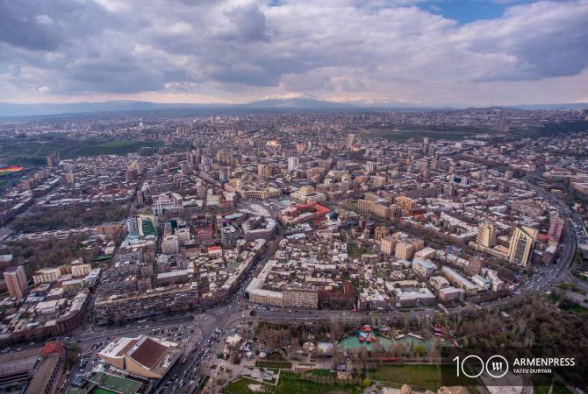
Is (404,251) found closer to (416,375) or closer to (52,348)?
(416,375)

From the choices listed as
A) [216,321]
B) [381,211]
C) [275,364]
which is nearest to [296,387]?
[275,364]

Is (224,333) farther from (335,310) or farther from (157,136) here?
(157,136)

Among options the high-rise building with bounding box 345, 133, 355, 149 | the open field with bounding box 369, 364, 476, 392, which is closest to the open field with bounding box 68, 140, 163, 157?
the high-rise building with bounding box 345, 133, 355, 149

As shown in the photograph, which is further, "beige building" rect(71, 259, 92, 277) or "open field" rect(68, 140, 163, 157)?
"open field" rect(68, 140, 163, 157)

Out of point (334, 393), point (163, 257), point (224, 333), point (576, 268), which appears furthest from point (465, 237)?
point (163, 257)

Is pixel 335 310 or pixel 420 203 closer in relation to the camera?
pixel 335 310

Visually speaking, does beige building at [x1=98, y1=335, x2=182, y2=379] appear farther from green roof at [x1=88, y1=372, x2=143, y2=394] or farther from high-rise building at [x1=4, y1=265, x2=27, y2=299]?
high-rise building at [x1=4, y1=265, x2=27, y2=299]
